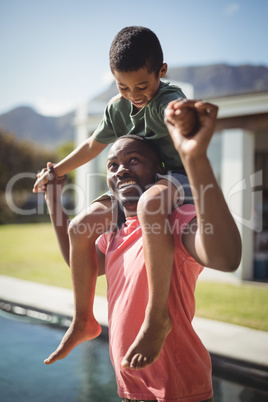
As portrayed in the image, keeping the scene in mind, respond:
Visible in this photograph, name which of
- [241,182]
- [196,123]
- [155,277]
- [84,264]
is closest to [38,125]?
[241,182]

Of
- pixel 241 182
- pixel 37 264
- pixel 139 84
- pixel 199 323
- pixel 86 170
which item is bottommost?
pixel 37 264

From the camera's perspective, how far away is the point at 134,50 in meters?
1.30

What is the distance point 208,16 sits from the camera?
3019 cm

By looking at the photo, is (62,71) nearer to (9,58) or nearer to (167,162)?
(9,58)

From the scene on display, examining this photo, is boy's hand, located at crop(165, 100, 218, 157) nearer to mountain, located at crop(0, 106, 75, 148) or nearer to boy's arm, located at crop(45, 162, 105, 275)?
boy's arm, located at crop(45, 162, 105, 275)

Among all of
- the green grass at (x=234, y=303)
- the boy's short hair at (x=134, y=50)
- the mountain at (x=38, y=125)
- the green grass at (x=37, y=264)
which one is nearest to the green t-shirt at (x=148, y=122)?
the boy's short hair at (x=134, y=50)

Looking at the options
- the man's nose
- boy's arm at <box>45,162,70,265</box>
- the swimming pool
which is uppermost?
the man's nose

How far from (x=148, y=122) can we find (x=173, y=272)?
52 cm

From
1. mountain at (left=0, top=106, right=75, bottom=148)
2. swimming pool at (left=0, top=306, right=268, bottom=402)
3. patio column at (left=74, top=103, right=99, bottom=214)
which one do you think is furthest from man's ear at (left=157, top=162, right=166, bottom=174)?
mountain at (left=0, top=106, right=75, bottom=148)

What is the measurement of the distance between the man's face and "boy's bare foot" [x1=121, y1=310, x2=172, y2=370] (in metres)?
0.42

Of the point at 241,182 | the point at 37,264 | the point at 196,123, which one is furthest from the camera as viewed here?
the point at 37,264

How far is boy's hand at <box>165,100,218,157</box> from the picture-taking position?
3.20 feet

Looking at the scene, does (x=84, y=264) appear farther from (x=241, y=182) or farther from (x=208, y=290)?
(x=241, y=182)

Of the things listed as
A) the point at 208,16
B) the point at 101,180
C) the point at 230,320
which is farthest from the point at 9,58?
the point at 230,320
